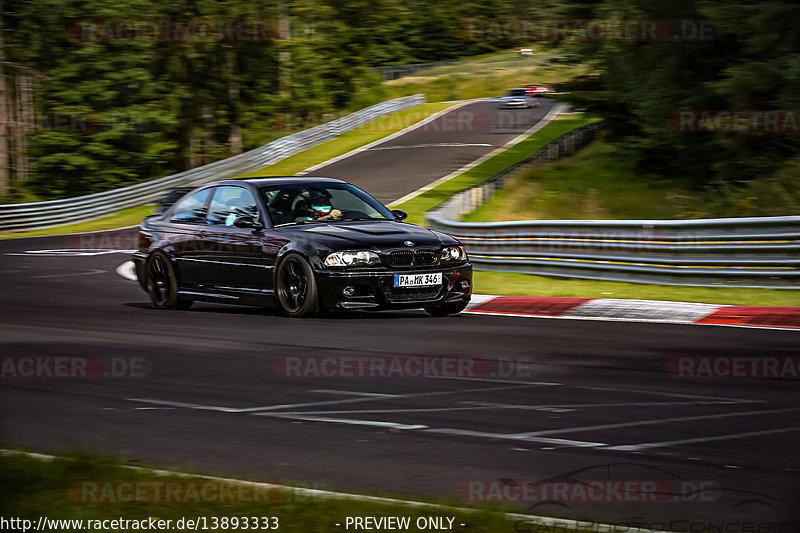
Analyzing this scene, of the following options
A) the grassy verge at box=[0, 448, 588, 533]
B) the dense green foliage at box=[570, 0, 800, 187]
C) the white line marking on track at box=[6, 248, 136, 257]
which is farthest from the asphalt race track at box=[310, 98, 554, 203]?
the grassy verge at box=[0, 448, 588, 533]

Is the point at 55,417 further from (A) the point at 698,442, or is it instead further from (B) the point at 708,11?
(B) the point at 708,11

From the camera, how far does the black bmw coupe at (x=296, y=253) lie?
1185cm

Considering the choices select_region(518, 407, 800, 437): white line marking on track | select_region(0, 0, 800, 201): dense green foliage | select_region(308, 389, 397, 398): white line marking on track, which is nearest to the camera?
select_region(518, 407, 800, 437): white line marking on track

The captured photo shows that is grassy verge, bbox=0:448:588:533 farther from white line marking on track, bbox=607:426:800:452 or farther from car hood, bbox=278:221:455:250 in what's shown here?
car hood, bbox=278:221:455:250

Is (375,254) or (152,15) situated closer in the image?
(375,254)

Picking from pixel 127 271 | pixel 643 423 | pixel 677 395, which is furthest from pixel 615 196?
pixel 643 423

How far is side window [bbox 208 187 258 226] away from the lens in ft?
42.7

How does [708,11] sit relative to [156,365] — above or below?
above

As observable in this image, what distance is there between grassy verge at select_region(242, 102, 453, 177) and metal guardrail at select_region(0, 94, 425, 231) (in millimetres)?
385

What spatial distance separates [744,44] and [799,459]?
22.2m

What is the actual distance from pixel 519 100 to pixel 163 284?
4339 cm

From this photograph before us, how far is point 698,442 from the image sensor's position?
6031 millimetres

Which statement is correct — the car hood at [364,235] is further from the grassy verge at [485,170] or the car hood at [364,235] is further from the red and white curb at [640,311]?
the grassy verge at [485,170]

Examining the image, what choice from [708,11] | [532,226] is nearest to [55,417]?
[532,226]
